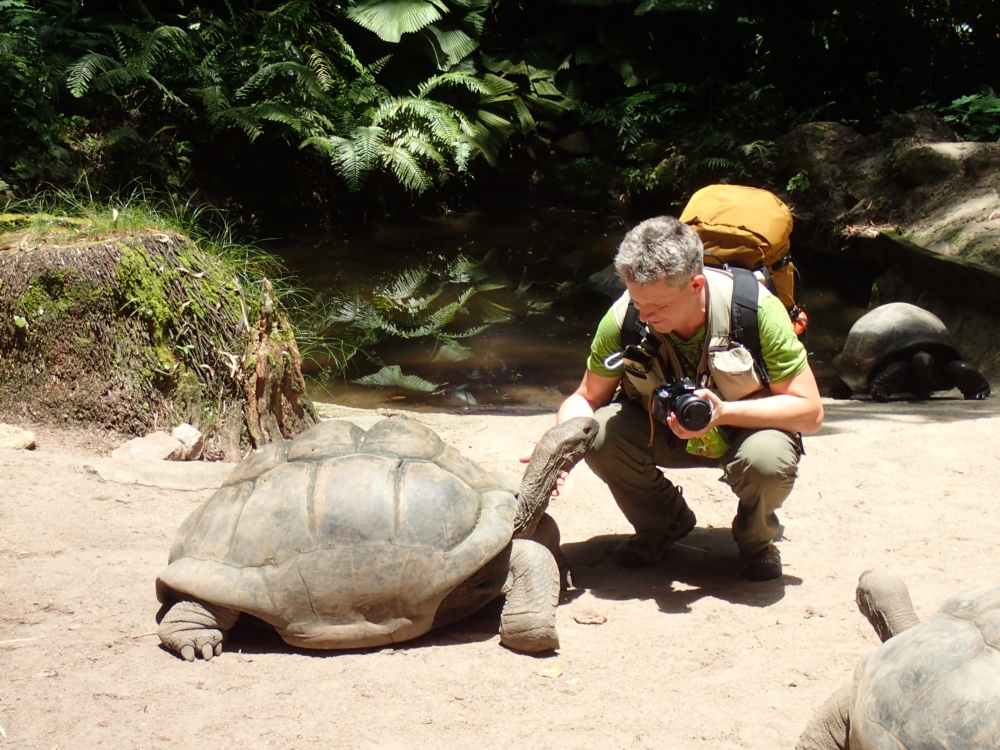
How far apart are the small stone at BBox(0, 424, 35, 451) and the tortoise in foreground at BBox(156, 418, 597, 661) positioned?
187 centimetres

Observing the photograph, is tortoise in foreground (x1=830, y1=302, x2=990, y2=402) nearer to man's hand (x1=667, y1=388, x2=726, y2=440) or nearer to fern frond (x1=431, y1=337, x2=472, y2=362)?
fern frond (x1=431, y1=337, x2=472, y2=362)

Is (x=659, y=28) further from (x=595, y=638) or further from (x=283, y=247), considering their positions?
(x=595, y=638)

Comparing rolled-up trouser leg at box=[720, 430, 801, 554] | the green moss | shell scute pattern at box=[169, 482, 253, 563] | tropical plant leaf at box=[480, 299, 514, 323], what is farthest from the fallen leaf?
tropical plant leaf at box=[480, 299, 514, 323]

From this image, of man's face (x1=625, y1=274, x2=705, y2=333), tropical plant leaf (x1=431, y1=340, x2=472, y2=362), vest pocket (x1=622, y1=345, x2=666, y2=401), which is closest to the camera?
man's face (x1=625, y1=274, x2=705, y2=333)

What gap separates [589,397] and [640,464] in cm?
36

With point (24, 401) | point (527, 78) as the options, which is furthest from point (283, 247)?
point (24, 401)

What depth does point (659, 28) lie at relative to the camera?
17.9 m

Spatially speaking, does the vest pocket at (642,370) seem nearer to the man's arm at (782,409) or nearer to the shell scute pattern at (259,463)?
the man's arm at (782,409)

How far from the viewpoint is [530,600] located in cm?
339

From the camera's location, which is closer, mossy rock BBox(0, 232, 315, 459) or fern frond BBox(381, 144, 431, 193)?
mossy rock BBox(0, 232, 315, 459)

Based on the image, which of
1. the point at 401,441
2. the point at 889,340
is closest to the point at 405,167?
the point at 889,340

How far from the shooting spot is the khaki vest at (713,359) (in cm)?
359

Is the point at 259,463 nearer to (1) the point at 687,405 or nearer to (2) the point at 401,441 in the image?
(2) the point at 401,441

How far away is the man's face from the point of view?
338cm
